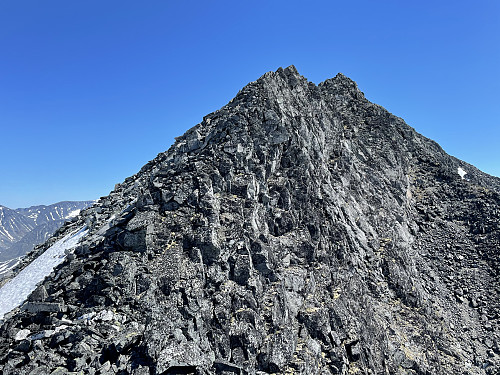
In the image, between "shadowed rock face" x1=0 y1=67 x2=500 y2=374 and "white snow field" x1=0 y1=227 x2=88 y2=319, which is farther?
"white snow field" x1=0 y1=227 x2=88 y2=319

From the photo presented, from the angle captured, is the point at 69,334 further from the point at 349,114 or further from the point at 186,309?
the point at 349,114

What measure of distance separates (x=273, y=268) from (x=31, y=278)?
20.9 m

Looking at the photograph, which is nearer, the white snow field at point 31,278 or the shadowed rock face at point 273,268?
the shadowed rock face at point 273,268

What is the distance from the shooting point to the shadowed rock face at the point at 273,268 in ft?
63.2

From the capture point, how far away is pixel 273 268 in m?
24.8

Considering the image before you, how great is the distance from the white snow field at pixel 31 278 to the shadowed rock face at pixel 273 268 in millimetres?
2876

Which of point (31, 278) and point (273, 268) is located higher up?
point (273, 268)

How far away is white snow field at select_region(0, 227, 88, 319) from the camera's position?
925 inches

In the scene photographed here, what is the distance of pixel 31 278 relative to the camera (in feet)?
84.8

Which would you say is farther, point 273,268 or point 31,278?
point 31,278

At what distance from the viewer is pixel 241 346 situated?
794 inches

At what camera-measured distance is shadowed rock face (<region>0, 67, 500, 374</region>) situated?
1927cm

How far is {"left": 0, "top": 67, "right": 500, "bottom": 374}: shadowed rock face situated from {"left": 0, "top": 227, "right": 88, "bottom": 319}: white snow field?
113 inches

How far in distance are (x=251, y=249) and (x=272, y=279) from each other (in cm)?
298
